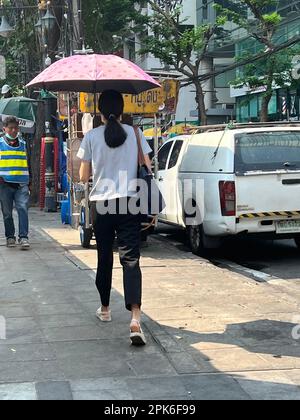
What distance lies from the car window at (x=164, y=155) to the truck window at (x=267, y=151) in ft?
7.85

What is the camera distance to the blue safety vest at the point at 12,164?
9.42 m

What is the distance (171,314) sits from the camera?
232 inches

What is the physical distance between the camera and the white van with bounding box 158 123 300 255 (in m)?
8.35

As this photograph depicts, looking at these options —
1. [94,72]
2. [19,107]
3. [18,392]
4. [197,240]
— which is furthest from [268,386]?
[19,107]

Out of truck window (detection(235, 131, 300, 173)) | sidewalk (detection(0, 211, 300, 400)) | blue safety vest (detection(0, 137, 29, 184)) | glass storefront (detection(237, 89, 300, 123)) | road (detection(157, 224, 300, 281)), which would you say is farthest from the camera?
glass storefront (detection(237, 89, 300, 123))

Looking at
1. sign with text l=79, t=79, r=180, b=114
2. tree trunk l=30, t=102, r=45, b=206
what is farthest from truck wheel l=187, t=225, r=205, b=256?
tree trunk l=30, t=102, r=45, b=206

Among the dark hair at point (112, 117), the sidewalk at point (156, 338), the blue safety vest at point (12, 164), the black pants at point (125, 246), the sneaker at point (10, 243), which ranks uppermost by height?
the dark hair at point (112, 117)

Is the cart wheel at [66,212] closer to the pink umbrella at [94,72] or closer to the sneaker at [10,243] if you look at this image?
the sneaker at [10,243]

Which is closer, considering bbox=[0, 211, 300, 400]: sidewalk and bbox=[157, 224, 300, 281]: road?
bbox=[0, 211, 300, 400]: sidewalk

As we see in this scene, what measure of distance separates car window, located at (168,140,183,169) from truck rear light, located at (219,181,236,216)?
2081 mm

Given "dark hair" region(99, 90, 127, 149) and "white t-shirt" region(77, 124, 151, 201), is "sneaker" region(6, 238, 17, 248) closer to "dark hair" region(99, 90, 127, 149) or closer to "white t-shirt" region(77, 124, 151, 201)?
"white t-shirt" region(77, 124, 151, 201)

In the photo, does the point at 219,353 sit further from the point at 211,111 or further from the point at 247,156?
the point at 211,111

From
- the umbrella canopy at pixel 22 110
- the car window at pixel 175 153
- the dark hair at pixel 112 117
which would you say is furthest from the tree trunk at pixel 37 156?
the dark hair at pixel 112 117
